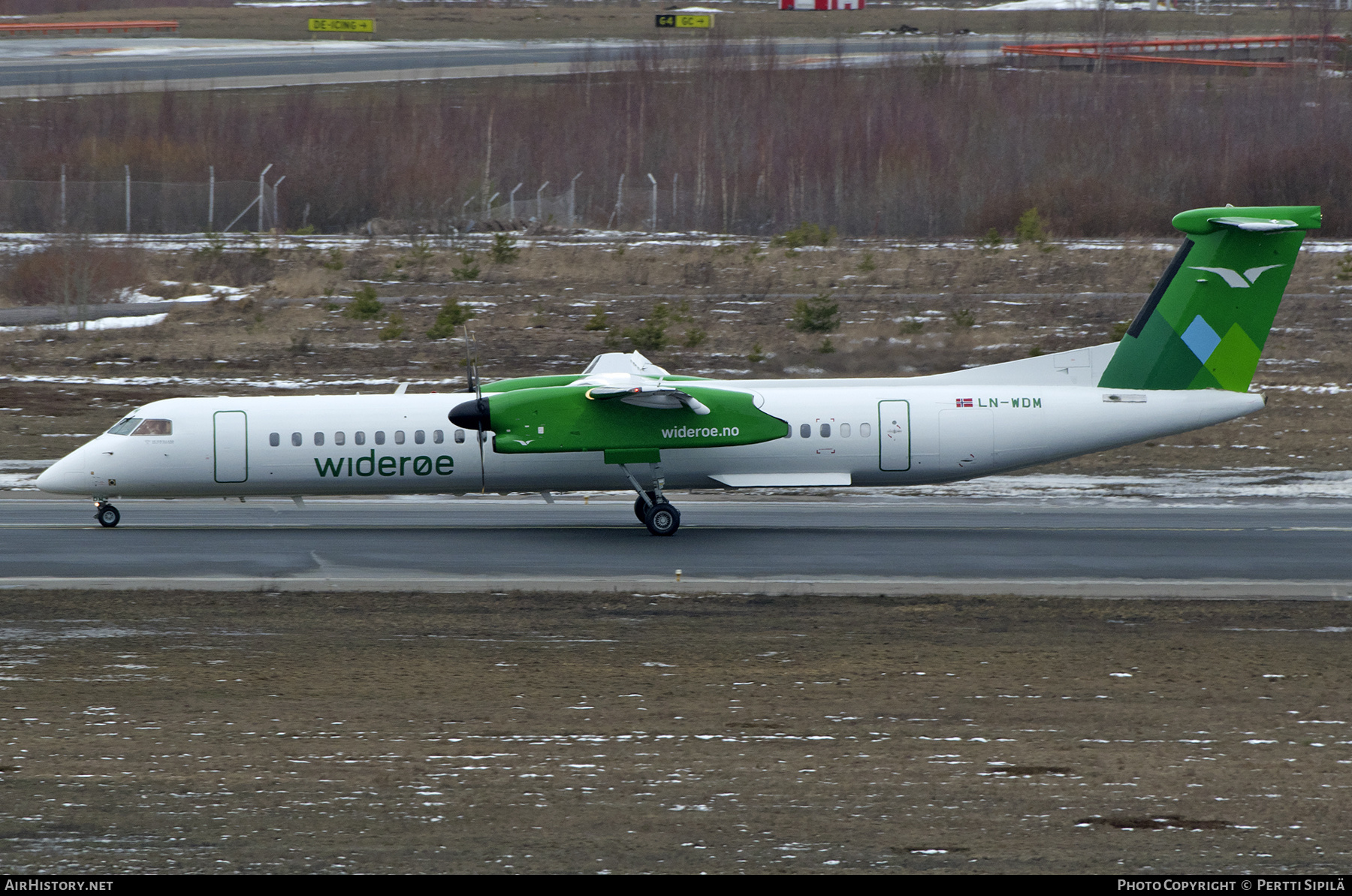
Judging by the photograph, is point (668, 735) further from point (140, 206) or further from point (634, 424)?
point (140, 206)

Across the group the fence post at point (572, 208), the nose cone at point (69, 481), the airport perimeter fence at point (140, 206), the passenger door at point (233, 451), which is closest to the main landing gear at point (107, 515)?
the nose cone at point (69, 481)

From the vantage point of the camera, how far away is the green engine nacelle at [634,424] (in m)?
24.4

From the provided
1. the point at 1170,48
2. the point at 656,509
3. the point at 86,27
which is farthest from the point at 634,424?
the point at 86,27

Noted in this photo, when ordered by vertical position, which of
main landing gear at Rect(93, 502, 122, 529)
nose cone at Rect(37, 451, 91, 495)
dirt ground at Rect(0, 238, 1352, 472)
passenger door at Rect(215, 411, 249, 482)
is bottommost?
main landing gear at Rect(93, 502, 122, 529)

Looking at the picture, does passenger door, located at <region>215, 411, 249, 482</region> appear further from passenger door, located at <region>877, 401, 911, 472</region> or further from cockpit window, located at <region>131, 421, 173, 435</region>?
passenger door, located at <region>877, 401, 911, 472</region>

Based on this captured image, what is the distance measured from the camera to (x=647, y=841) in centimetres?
1098

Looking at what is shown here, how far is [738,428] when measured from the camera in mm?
24625

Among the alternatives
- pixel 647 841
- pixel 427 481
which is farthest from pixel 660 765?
pixel 427 481

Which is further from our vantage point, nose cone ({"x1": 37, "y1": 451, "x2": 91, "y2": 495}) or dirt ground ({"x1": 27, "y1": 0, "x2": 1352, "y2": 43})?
dirt ground ({"x1": 27, "y1": 0, "x2": 1352, "y2": 43})

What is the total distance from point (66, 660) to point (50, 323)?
107ft

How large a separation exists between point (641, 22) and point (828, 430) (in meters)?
84.8

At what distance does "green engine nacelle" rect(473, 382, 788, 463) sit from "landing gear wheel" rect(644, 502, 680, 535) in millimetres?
915

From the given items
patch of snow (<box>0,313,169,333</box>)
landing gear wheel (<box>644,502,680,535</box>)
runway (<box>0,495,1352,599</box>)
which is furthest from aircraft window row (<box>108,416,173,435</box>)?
patch of snow (<box>0,313,169,333</box>)

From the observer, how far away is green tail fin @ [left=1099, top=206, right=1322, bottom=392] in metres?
25.2
